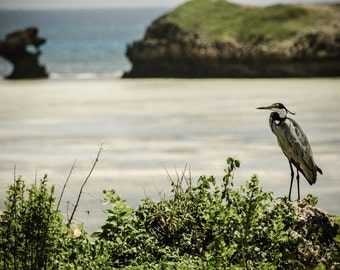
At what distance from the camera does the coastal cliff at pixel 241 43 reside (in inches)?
1453

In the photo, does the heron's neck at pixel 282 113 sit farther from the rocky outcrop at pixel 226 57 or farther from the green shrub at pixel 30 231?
the rocky outcrop at pixel 226 57

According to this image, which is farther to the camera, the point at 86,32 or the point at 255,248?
the point at 86,32

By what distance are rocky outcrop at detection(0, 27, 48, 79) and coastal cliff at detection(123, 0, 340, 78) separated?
14.2ft

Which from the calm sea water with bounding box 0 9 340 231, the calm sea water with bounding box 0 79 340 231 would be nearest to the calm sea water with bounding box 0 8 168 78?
the calm sea water with bounding box 0 9 340 231

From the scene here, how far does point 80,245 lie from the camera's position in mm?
8523

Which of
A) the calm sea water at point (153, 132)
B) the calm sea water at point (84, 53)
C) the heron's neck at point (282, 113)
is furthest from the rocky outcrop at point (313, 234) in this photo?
the calm sea water at point (84, 53)

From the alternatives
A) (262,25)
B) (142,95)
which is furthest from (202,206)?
(262,25)

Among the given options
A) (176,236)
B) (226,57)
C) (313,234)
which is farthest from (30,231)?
(226,57)

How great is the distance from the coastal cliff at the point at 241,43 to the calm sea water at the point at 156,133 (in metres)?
1.73

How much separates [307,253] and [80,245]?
6.45 feet

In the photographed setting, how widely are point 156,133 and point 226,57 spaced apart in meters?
17.7

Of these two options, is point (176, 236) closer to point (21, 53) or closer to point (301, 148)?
point (301, 148)

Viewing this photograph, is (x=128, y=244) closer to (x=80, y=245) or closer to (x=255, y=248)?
(x=80, y=245)

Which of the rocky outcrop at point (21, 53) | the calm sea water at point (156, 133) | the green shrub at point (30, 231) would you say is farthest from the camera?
the rocky outcrop at point (21, 53)
